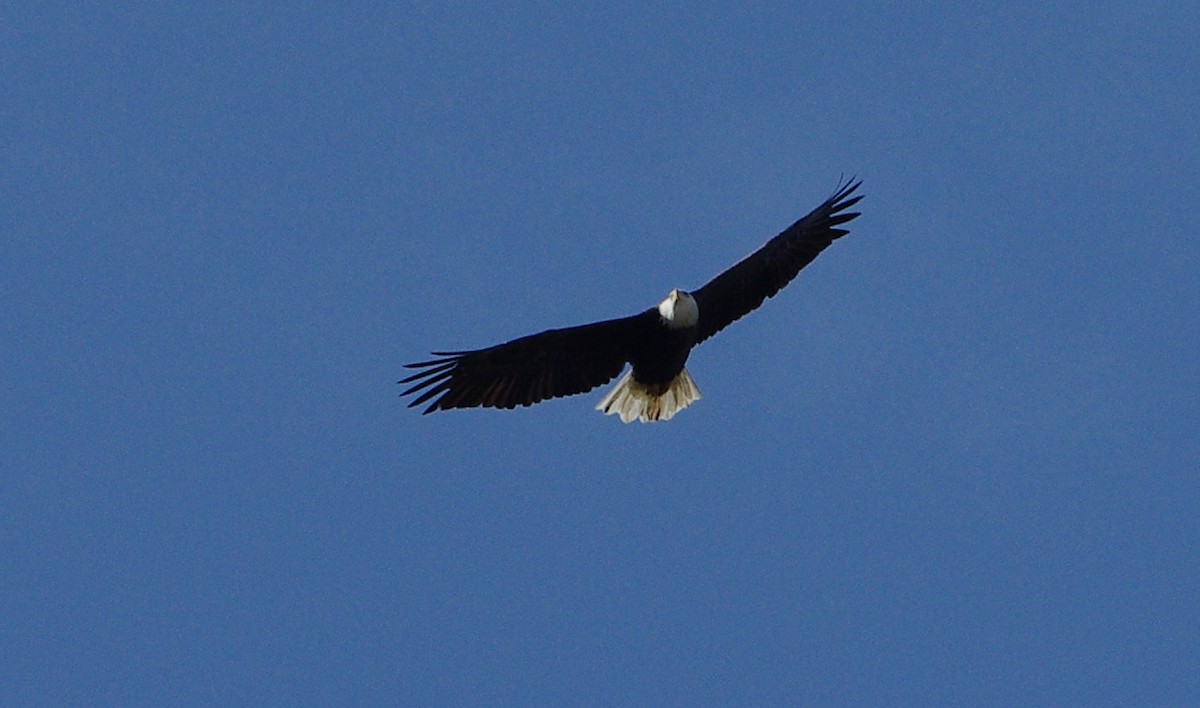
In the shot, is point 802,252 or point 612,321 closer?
point 612,321

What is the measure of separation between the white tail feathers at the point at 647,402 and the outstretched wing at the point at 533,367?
2.48 ft

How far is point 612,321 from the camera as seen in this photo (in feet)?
45.8

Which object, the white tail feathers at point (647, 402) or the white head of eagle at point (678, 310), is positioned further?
the white tail feathers at point (647, 402)

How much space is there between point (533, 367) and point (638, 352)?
0.86 m

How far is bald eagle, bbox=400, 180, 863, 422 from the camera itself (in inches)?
542

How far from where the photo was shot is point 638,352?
14258 mm

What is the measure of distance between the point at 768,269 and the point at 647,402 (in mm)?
1507

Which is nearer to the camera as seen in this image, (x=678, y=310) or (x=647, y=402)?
(x=678, y=310)

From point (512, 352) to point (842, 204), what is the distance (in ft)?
10.7

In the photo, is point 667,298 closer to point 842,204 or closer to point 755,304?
point 755,304

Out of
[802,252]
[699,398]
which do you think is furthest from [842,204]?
[699,398]

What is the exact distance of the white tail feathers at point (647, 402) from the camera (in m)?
15.1

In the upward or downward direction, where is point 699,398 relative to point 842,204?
downward

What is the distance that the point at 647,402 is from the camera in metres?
15.1
